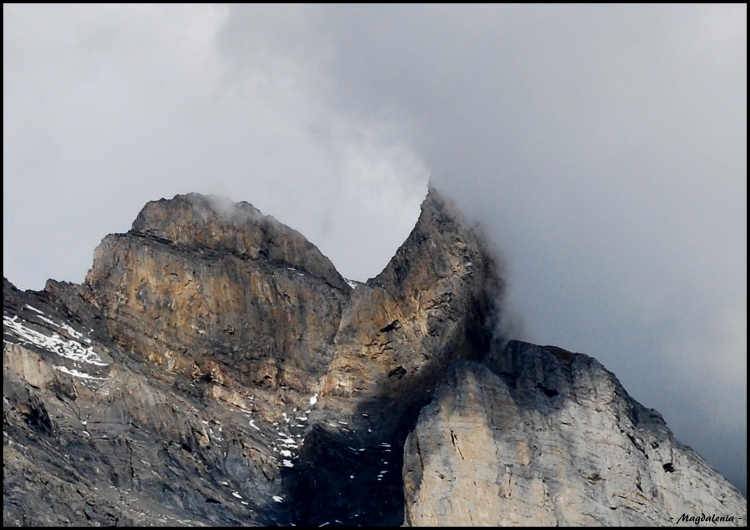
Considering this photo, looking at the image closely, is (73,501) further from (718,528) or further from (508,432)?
(718,528)

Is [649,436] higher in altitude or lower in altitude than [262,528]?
higher

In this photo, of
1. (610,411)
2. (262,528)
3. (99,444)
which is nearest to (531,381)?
(610,411)

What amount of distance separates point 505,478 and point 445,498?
759 centimetres

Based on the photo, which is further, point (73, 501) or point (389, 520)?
point (389, 520)

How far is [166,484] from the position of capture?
196 meters

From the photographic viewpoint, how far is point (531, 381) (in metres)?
199

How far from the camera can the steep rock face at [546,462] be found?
179875 mm

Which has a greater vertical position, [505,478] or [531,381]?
[531,381]

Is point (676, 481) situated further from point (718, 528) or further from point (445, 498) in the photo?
point (445, 498)

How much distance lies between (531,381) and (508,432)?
1299 cm

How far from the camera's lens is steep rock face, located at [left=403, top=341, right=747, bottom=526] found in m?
180

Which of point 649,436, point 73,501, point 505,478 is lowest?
point 73,501

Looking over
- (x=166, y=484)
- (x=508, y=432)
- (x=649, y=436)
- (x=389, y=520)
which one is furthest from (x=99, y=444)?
(x=649, y=436)

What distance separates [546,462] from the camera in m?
186
